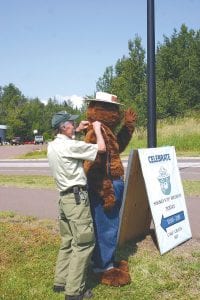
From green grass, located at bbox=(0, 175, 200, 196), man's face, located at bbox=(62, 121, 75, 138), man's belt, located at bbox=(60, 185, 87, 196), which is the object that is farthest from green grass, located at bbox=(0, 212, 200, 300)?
green grass, located at bbox=(0, 175, 200, 196)

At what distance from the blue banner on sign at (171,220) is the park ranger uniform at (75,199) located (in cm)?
140

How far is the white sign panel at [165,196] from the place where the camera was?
217 inches

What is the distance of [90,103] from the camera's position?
500 centimetres

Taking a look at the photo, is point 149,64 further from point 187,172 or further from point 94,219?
point 187,172

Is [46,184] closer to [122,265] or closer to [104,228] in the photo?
[122,265]

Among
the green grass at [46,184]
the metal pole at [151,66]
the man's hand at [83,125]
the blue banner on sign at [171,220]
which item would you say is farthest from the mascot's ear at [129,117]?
the green grass at [46,184]

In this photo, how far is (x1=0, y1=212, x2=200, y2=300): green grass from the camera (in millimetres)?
4590

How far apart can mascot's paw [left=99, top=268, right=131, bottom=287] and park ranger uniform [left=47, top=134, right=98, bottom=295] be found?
459 mm

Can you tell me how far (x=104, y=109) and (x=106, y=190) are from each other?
0.81 m

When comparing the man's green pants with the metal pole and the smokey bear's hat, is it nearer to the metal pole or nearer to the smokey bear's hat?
the smokey bear's hat

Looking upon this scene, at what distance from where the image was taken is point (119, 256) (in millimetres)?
5578

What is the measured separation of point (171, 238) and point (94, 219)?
4.39 ft

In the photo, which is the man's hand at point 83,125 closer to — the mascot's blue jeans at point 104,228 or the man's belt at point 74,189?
the mascot's blue jeans at point 104,228


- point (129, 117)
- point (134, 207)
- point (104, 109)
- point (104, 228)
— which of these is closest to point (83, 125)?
point (104, 109)
